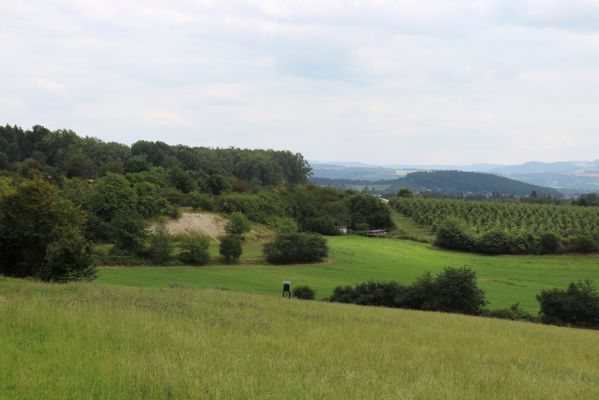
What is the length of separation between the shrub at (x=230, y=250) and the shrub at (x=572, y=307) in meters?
41.9

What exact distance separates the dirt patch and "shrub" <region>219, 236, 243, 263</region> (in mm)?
19929

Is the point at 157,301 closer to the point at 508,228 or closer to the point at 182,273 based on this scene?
the point at 182,273

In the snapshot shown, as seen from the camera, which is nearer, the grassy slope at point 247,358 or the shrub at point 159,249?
the grassy slope at point 247,358

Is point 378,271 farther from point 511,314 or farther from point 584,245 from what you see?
point 584,245

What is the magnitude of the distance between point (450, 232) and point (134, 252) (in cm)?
5676

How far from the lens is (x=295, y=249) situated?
245ft

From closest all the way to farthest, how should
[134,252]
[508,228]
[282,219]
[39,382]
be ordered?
[39,382], [134,252], [508,228], [282,219]

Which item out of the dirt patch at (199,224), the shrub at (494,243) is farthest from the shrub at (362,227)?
the dirt patch at (199,224)

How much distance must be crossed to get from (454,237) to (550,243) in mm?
15892

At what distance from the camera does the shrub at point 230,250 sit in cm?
6919

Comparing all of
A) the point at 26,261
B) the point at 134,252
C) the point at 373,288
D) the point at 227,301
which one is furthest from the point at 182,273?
the point at 227,301

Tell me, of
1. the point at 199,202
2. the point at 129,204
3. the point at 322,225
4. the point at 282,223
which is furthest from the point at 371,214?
the point at 129,204

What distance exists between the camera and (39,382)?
6.96m

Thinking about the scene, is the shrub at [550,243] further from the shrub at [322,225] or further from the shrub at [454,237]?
the shrub at [322,225]
